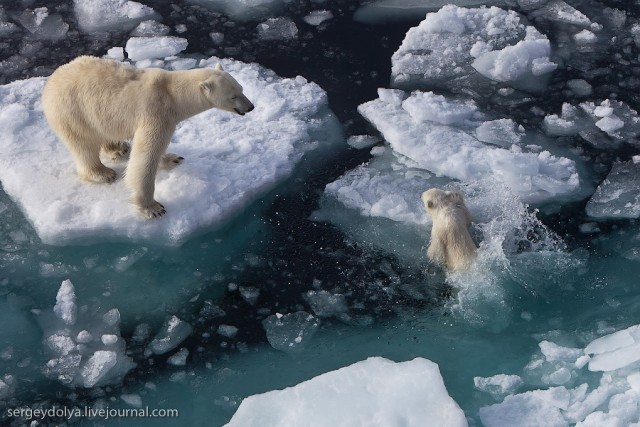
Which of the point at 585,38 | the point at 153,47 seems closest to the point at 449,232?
the point at 585,38

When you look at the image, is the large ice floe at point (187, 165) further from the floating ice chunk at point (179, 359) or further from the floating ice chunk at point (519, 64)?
the floating ice chunk at point (519, 64)

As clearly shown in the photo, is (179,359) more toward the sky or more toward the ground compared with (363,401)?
more toward the ground

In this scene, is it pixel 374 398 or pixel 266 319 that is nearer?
pixel 374 398

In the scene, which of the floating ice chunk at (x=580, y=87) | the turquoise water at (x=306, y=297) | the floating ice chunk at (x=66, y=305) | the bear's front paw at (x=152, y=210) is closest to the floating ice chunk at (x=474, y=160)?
the turquoise water at (x=306, y=297)

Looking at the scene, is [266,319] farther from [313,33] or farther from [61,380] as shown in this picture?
[313,33]

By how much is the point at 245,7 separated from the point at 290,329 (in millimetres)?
3358

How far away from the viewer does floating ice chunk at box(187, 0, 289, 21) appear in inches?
275

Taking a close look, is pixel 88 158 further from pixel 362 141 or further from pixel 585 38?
pixel 585 38

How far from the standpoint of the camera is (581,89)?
618 centimetres

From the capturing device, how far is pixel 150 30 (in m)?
6.76

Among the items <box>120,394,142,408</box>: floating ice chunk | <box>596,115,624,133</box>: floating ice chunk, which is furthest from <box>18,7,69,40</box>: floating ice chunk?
<box>596,115,624,133</box>: floating ice chunk

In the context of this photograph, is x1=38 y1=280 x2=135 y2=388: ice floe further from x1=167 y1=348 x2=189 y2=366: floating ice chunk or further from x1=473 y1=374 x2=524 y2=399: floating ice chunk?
x1=473 y1=374 x2=524 y2=399: floating ice chunk

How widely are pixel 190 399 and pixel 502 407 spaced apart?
1.55m

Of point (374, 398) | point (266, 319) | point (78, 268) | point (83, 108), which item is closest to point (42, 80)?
point (83, 108)
